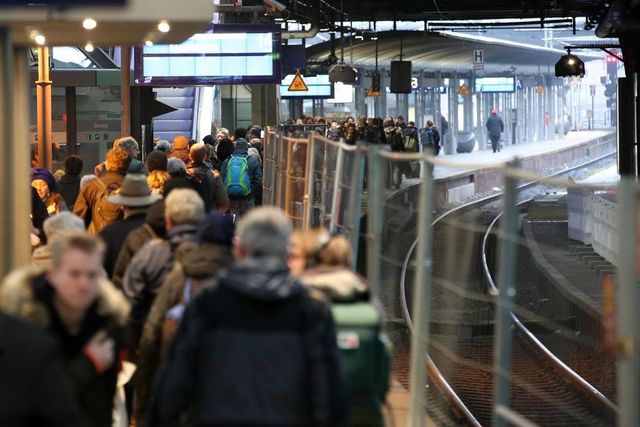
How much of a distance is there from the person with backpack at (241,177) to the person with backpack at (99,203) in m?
6.38

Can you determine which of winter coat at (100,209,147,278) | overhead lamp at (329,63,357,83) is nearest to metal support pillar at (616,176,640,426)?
winter coat at (100,209,147,278)

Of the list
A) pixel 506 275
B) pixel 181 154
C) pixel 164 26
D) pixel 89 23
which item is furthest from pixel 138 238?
pixel 181 154

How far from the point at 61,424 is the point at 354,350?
6.54 feet

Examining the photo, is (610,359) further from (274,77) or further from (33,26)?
(274,77)

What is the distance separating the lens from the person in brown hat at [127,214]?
9.36 meters

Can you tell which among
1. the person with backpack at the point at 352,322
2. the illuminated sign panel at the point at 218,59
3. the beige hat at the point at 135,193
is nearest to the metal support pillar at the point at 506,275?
the person with backpack at the point at 352,322

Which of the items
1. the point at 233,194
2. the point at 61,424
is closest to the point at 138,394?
the point at 61,424

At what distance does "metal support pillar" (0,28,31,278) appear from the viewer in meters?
7.08

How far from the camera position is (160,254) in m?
8.10

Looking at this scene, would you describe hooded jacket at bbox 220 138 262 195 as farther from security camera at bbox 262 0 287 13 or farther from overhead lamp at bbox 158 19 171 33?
overhead lamp at bbox 158 19 171 33

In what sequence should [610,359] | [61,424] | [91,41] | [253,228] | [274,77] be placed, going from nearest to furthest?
[61,424] → [253,228] → [91,41] → [610,359] → [274,77]

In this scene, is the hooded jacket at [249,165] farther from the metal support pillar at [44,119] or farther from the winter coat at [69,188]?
the winter coat at [69,188]

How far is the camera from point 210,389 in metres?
5.44

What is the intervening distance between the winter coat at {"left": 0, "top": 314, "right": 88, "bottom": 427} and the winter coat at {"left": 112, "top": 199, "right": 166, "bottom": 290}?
154 inches
